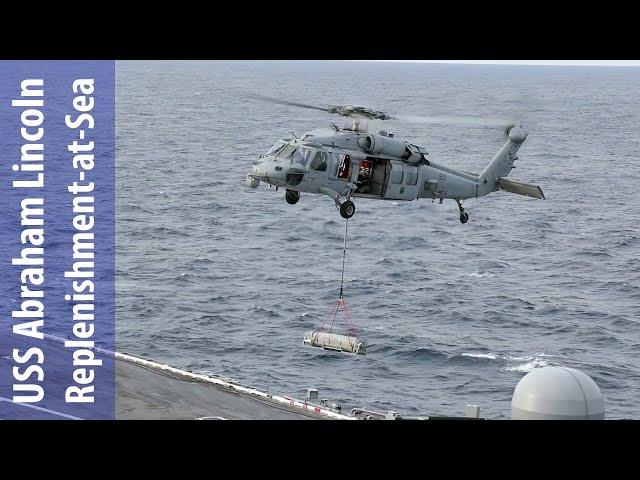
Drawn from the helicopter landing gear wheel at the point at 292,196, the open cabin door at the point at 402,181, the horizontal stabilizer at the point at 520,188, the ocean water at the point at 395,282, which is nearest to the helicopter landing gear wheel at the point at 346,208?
the helicopter landing gear wheel at the point at 292,196

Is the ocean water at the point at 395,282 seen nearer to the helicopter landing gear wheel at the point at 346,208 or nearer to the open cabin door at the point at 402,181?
the open cabin door at the point at 402,181

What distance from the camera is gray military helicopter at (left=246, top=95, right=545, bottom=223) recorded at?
3950 cm

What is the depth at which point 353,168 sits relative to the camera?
40688 mm

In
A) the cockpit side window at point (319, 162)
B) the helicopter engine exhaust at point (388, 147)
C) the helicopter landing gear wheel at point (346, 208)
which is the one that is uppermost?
the helicopter engine exhaust at point (388, 147)

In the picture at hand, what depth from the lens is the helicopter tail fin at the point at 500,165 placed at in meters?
45.0

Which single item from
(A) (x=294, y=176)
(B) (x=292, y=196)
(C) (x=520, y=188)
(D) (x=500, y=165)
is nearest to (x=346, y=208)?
(A) (x=294, y=176)

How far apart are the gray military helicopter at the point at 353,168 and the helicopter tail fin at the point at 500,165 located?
118cm

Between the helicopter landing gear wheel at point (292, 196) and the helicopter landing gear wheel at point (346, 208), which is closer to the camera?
the helicopter landing gear wheel at point (346, 208)

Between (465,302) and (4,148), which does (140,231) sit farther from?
(4,148)

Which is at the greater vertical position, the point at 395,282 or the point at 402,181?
the point at 402,181

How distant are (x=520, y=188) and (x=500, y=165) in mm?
2172

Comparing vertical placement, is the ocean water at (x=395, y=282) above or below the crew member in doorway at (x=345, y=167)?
below

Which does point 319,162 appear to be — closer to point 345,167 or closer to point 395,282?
point 345,167

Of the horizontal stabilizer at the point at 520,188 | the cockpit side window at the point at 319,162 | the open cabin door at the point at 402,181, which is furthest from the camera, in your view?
the open cabin door at the point at 402,181
